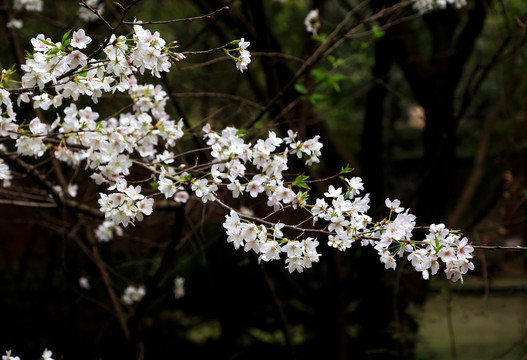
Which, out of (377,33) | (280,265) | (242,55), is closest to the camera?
(242,55)

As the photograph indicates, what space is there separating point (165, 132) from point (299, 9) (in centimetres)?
594

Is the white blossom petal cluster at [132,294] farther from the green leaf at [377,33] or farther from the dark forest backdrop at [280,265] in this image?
the green leaf at [377,33]

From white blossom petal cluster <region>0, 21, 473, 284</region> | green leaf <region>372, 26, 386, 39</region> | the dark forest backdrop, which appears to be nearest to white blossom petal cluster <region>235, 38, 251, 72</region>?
white blossom petal cluster <region>0, 21, 473, 284</region>

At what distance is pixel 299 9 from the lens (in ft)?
25.5

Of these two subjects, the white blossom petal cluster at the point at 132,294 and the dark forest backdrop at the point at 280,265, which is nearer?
the dark forest backdrop at the point at 280,265

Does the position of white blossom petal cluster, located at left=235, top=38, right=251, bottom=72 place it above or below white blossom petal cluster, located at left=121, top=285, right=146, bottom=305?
above

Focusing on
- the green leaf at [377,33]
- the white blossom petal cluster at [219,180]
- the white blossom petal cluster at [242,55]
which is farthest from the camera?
the green leaf at [377,33]

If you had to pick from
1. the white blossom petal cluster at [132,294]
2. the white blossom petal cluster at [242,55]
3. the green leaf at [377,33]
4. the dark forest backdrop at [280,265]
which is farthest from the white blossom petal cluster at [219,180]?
the white blossom petal cluster at [132,294]

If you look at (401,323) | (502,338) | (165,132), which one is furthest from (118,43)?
(502,338)

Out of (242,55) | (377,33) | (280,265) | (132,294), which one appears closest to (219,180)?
(242,55)

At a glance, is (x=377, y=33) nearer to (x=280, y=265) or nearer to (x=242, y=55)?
(x=242, y=55)

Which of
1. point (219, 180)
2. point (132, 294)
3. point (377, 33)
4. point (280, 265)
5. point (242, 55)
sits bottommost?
point (219, 180)

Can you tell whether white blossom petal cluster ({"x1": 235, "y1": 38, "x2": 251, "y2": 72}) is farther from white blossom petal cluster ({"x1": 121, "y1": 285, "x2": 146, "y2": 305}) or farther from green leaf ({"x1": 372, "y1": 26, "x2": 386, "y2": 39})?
white blossom petal cluster ({"x1": 121, "y1": 285, "x2": 146, "y2": 305})

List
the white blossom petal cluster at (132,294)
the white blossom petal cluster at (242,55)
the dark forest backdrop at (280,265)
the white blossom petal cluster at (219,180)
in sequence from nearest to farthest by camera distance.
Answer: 1. the white blossom petal cluster at (219,180)
2. the white blossom petal cluster at (242,55)
3. the dark forest backdrop at (280,265)
4. the white blossom petal cluster at (132,294)
